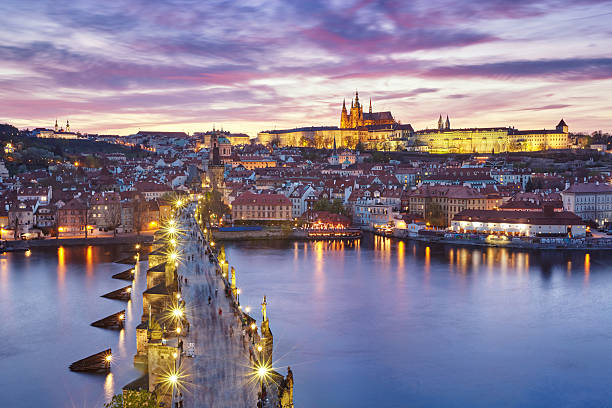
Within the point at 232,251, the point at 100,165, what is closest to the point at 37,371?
the point at 232,251

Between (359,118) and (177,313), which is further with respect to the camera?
(359,118)

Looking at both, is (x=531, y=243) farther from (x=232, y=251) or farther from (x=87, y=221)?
(x=87, y=221)

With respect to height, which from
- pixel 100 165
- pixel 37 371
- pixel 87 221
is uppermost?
pixel 100 165

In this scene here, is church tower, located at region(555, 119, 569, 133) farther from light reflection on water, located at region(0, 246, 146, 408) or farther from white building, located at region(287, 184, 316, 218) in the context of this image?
light reflection on water, located at region(0, 246, 146, 408)

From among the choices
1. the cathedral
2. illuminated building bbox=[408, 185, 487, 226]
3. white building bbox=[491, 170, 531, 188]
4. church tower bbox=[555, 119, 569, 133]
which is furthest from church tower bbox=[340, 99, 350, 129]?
illuminated building bbox=[408, 185, 487, 226]

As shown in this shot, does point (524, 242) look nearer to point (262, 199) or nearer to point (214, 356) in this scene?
point (262, 199)

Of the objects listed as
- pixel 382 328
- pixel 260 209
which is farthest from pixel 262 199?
pixel 382 328

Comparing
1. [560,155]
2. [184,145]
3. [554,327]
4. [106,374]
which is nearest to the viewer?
[106,374]
